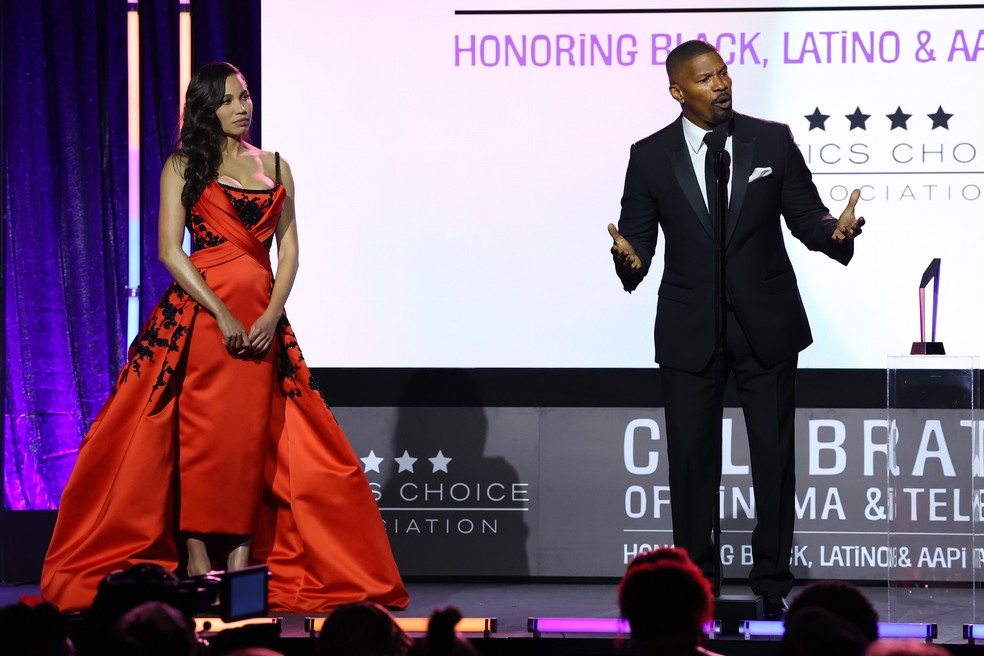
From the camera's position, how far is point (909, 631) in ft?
12.6

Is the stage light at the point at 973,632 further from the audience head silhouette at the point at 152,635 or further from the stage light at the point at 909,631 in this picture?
the audience head silhouette at the point at 152,635

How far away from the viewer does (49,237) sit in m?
5.93

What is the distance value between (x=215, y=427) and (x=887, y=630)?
84.1 inches

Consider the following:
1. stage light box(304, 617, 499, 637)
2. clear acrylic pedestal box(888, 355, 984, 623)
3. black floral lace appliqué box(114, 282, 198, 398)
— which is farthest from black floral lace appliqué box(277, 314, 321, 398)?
clear acrylic pedestal box(888, 355, 984, 623)

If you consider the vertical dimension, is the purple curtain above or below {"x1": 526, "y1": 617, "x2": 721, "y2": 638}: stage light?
above

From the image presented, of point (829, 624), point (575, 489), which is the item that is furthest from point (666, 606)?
point (575, 489)

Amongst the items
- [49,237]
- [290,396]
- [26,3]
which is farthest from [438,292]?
[26,3]

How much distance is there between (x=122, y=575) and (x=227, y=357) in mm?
1926

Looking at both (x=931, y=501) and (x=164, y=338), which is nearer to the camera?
(x=931, y=501)

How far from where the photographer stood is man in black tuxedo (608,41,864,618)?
4.09 metres

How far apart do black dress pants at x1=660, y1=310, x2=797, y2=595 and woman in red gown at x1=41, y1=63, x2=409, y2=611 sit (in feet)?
3.45

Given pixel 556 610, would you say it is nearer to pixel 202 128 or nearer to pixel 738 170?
pixel 738 170

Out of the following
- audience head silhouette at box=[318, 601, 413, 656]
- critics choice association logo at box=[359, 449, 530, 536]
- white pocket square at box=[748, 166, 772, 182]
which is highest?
white pocket square at box=[748, 166, 772, 182]

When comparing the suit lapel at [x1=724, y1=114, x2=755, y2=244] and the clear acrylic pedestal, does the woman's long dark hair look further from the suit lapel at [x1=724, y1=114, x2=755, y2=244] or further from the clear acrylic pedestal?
the clear acrylic pedestal
